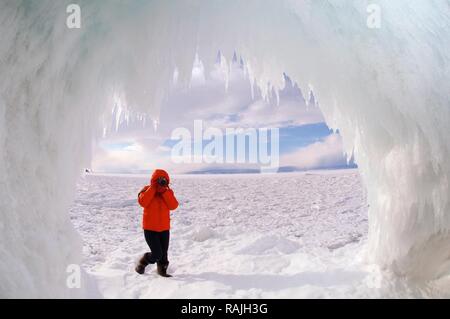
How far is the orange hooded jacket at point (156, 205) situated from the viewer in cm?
403

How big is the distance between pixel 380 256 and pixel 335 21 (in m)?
2.41

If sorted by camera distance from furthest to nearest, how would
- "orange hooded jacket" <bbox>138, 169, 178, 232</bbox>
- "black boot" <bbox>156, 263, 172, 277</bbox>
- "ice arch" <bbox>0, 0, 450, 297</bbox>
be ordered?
"black boot" <bbox>156, 263, 172, 277</bbox> → "orange hooded jacket" <bbox>138, 169, 178, 232</bbox> → "ice arch" <bbox>0, 0, 450, 297</bbox>

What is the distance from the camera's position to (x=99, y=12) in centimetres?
280

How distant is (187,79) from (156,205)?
57.1 inches

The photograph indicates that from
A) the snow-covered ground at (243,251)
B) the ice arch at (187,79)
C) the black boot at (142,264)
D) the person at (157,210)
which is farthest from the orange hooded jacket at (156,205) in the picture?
the ice arch at (187,79)

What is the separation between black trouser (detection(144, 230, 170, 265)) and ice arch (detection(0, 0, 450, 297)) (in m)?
1.18

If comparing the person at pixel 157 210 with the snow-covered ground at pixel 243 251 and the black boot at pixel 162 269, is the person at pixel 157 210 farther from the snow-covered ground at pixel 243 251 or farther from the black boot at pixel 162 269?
the snow-covered ground at pixel 243 251

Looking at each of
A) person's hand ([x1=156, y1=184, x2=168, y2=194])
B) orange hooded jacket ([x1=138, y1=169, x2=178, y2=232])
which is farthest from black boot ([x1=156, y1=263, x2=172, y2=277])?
person's hand ([x1=156, y1=184, x2=168, y2=194])

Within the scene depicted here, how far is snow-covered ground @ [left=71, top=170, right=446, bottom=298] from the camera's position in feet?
11.4

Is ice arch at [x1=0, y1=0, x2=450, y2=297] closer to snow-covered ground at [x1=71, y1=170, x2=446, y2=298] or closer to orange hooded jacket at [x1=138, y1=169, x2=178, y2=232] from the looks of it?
snow-covered ground at [x1=71, y1=170, x2=446, y2=298]

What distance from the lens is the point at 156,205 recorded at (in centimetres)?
405

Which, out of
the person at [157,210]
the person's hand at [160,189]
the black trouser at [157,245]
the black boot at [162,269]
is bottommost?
the black boot at [162,269]

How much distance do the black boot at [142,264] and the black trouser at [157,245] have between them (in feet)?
0.10
